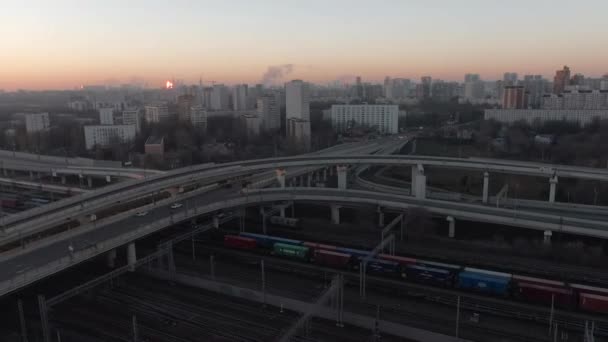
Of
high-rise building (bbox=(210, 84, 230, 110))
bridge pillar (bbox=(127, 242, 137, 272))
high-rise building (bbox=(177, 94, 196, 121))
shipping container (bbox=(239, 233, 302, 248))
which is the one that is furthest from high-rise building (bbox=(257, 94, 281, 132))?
bridge pillar (bbox=(127, 242, 137, 272))

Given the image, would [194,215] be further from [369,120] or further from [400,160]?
[369,120]

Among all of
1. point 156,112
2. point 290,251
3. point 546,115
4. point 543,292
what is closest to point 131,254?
point 290,251

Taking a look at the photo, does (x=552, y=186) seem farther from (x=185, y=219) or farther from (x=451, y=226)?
(x=185, y=219)

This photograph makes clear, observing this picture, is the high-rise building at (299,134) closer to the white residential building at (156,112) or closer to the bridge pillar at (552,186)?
the white residential building at (156,112)

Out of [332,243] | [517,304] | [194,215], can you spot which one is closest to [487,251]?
[517,304]

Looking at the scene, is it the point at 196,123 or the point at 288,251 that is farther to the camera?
the point at 196,123

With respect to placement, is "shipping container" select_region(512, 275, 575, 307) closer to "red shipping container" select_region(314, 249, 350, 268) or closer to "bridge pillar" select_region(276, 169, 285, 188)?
"red shipping container" select_region(314, 249, 350, 268)
